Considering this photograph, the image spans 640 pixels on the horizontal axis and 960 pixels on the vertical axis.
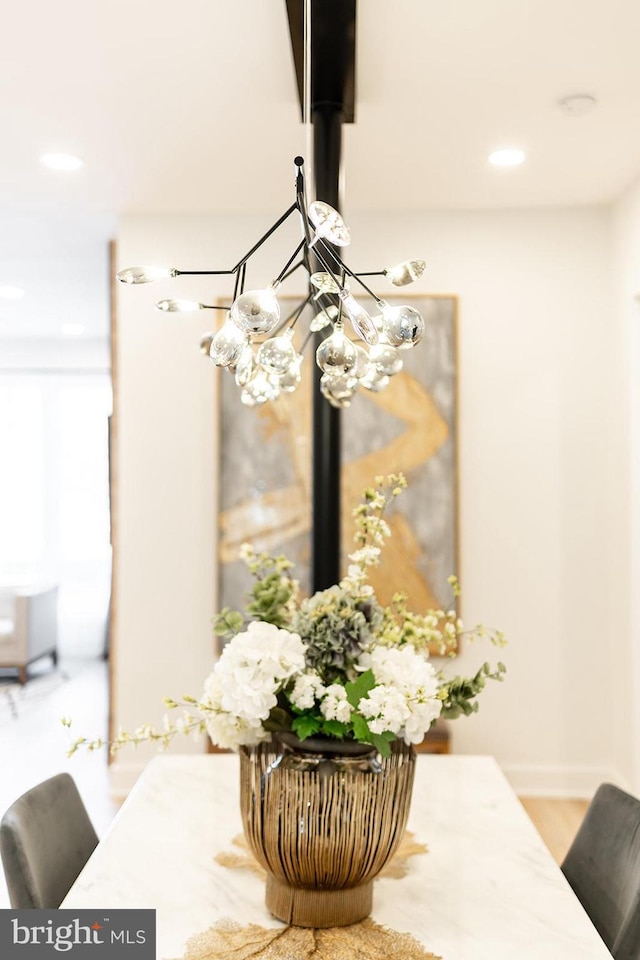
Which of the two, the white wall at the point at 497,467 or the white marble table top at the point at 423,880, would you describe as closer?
the white marble table top at the point at 423,880

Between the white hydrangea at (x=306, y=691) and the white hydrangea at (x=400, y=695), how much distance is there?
74mm

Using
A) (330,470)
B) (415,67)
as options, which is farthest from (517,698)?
(415,67)

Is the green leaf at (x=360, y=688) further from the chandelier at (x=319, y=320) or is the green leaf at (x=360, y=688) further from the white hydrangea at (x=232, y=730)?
the chandelier at (x=319, y=320)

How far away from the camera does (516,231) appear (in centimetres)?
413

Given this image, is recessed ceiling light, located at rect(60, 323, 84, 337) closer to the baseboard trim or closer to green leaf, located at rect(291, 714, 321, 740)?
the baseboard trim

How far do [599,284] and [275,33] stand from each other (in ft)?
7.24

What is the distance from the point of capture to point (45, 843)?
5.70 feet

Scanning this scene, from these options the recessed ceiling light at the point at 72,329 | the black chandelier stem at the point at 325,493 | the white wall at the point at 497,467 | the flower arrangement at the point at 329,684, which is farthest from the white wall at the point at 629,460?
the recessed ceiling light at the point at 72,329

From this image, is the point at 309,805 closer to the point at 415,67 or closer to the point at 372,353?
the point at 372,353

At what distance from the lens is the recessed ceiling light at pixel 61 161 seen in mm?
3404

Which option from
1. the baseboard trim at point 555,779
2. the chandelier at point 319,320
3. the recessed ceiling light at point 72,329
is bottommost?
the baseboard trim at point 555,779

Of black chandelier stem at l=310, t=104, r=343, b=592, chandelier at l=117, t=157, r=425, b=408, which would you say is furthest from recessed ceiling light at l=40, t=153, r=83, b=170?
chandelier at l=117, t=157, r=425, b=408

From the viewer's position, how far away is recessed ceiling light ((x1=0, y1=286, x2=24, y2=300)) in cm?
588

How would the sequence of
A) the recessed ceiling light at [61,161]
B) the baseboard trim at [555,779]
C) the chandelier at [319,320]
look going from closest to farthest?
the chandelier at [319,320], the recessed ceiling light at [61,161], the baseboard trim at [555,779]
